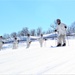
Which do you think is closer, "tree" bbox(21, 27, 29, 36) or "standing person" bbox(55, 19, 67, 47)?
"standing person" bbox(55, 19, 67, 47)

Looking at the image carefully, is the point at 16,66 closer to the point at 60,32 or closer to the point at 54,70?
the point at 54,70

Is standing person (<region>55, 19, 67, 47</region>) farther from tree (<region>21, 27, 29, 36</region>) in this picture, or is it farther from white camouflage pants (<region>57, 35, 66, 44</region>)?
tree (<region>21, 27, 29, 36</region>)

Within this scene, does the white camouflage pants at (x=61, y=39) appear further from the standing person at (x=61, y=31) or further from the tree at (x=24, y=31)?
the tree at (x=24, y=31)

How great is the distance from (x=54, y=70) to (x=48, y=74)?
0.35 m

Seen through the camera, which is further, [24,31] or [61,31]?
[24,31]

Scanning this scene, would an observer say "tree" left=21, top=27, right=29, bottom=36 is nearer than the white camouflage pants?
No

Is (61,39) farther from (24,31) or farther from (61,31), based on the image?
(24,31)

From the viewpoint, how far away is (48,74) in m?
4.40

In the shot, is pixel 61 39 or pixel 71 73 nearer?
pixel 71 73

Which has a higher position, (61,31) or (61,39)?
(61,31)

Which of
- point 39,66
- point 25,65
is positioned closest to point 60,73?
point 39,66

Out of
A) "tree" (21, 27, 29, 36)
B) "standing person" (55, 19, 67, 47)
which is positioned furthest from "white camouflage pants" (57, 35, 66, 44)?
"tree" (21, 27, 29, 36)

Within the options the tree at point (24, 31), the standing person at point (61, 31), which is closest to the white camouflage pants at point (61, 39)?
the standing person at point (61, 31)

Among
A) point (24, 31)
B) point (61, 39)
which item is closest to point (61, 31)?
point (61, 39)
